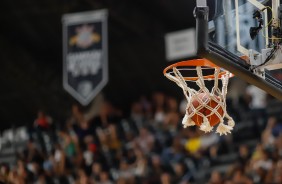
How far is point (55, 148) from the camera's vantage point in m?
16.5

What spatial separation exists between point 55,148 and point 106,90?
6044 millimetres

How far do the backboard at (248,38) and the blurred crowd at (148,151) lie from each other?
233 inches

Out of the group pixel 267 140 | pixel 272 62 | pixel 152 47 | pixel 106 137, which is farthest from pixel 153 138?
pixel 272 62

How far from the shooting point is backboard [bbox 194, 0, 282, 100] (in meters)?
6.55

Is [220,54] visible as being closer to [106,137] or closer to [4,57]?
[106,137]

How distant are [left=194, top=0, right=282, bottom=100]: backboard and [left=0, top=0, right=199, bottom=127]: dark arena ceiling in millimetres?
12695

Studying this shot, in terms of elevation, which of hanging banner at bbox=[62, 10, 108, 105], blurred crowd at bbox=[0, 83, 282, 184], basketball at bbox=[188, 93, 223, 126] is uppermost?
basketball at bbox=[188, 93, 223, 126]

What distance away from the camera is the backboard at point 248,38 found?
6551 millimetres

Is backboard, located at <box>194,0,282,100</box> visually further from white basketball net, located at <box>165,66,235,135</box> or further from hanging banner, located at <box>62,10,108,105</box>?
hanging banner, located at <box>62,10,108,105</box>

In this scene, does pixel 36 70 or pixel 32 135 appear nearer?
pixel 32 135

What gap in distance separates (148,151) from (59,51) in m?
7.07

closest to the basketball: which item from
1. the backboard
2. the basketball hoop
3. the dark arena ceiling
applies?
the basketball hoop

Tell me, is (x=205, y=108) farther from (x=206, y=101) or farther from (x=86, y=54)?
(x=86, y=54)

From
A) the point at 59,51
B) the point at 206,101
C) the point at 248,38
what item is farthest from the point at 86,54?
the point at 248,38
